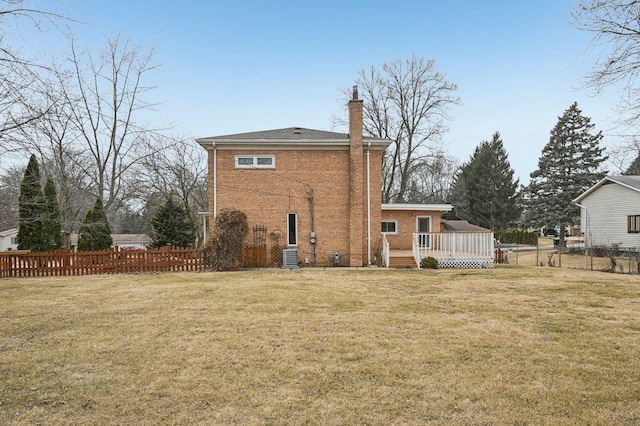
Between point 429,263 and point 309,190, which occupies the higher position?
point 309,190

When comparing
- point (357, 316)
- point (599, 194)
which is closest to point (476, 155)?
point (599, 194)

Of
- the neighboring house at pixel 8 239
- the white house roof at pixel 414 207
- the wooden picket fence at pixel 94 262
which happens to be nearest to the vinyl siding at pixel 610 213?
the white house roof at pixel 414 207

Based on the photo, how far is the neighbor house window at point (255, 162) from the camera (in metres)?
17.5

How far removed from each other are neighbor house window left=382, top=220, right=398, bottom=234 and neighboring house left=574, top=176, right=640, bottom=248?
43.0 ft

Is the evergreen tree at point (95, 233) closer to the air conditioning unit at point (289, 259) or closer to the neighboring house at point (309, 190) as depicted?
the neighboring house at point (309, 190)

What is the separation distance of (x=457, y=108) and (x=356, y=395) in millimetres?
32926

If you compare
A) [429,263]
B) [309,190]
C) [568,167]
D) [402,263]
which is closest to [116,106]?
[309,190]

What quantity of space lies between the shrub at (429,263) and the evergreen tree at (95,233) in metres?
21.2

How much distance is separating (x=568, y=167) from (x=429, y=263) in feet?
87.1

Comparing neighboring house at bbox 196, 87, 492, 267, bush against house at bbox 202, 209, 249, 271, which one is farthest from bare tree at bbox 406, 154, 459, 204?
bush against house at bbox 202, 209, 249, 271

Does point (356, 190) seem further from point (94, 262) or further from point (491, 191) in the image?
point (491, 191)

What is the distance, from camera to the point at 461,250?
17.0 m

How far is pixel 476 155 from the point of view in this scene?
152ft

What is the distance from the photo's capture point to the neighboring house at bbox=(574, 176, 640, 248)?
2528cm
